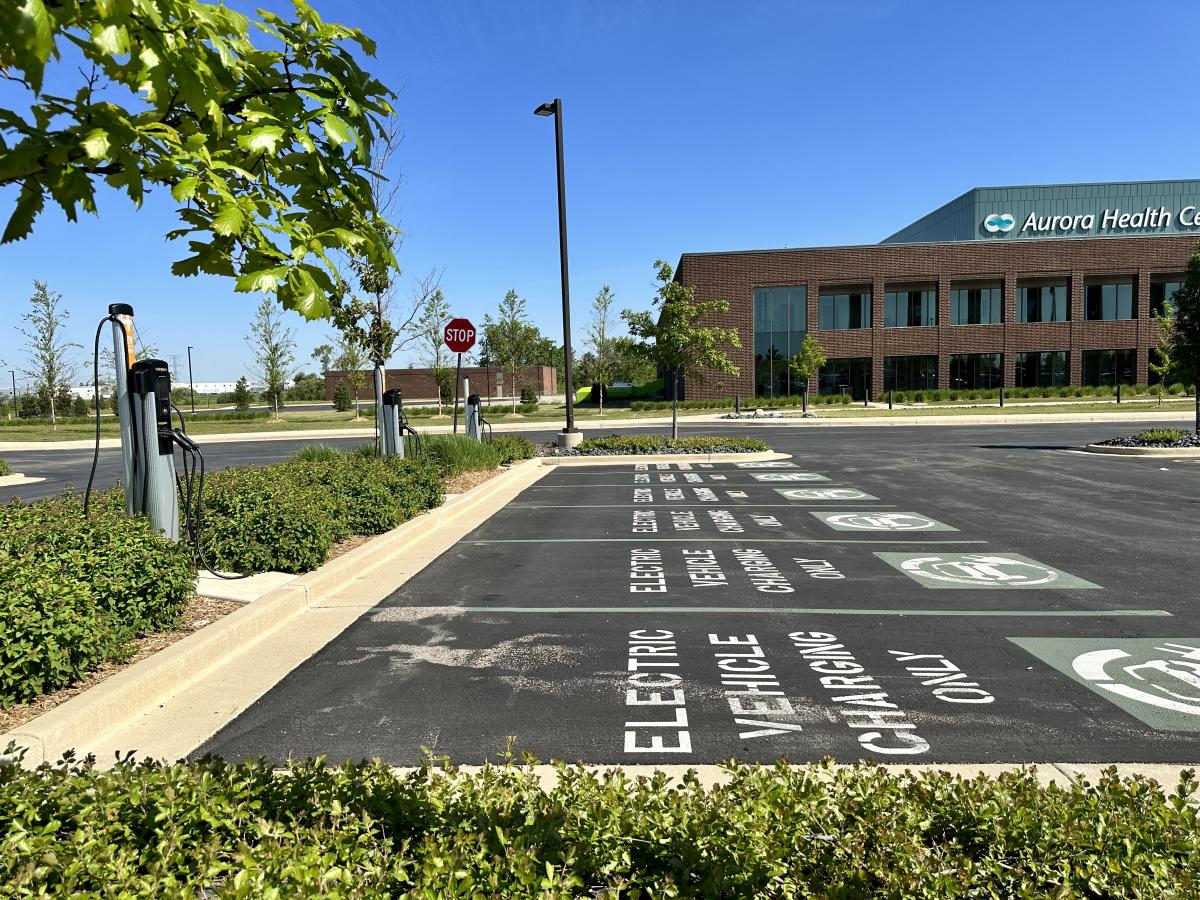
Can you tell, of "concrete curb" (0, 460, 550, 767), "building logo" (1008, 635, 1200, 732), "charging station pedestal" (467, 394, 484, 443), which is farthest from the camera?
"charging station pedestal" (467, 394, 484, 443)

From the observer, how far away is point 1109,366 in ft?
158

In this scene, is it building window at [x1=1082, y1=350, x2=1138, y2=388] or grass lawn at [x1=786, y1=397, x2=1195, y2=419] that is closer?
grass lawn at [x1=786, y1=397, x2=1195, y2=419]

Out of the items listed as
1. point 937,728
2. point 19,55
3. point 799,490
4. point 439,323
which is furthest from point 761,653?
point 439,323

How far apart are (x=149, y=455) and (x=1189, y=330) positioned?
21997 mm

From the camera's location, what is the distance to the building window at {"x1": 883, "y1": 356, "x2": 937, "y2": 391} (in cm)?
4800

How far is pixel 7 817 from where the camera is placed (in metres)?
2.57

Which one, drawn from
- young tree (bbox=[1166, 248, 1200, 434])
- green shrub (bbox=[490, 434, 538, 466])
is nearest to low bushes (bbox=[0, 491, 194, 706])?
green shrub (bbox=[490, 434, 538, 466])

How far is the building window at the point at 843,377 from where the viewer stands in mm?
48250

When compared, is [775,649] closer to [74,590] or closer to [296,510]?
[74,590]

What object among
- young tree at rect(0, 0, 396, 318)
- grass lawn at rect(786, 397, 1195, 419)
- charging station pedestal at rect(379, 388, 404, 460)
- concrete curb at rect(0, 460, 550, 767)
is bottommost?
concrete curb at rect(0, 460, 550, 767)

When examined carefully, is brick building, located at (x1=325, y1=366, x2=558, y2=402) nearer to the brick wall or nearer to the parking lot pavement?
the brick wall

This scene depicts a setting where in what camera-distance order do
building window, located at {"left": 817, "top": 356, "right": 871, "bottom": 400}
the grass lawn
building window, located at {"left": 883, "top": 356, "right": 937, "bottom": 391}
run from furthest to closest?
building window, located at {"left": 817, "top": 356, "right": 871, "bottom": 400}
building window, located at {"left": 883, "top": 356, "right": 937, "bottom": 391}
the grass lawn

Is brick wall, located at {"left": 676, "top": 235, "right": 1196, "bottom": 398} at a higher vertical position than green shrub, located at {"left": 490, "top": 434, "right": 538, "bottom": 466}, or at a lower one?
higher

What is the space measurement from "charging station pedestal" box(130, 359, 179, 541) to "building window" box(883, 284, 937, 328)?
47.2 m
